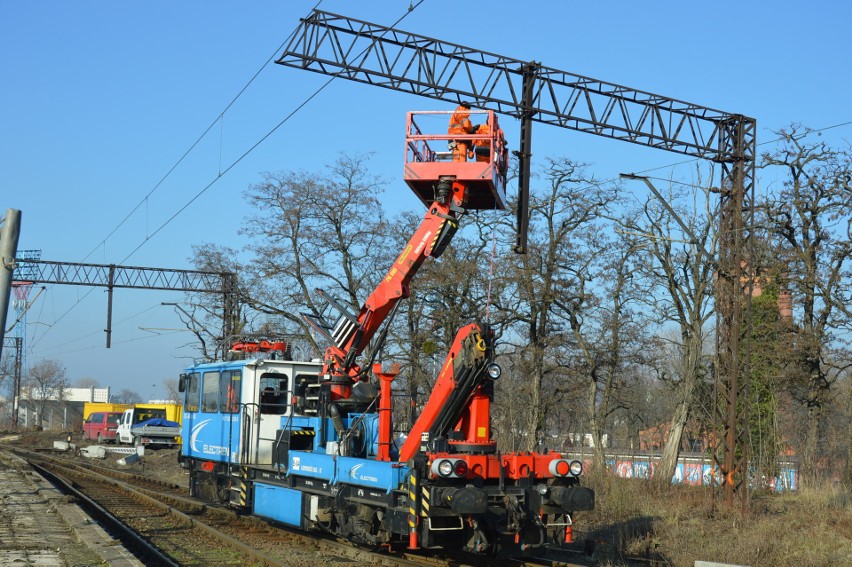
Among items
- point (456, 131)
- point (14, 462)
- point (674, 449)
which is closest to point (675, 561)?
point (456, 131)

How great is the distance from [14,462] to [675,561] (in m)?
26.9

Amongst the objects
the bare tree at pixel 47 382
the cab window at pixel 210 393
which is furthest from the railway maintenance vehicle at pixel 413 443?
the bare tree at pixel 47 382

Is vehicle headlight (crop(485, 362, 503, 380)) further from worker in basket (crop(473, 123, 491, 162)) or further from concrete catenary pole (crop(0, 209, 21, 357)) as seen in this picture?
concrete catenary pole (crop(0, 209, 21, 357))

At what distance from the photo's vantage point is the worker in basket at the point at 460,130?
1189 centimetres

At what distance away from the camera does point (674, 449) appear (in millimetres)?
26625

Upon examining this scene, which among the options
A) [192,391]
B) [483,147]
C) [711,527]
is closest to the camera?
[483,147]

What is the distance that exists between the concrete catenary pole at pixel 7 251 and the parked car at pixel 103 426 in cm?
Answer: 3975

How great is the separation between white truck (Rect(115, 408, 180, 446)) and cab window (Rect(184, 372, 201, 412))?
20729 millimetres

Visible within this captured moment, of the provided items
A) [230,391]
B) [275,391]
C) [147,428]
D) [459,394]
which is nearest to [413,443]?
[459,394]

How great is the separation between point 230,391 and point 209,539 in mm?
2628

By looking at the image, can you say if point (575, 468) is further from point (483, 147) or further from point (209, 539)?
point (209, 539)

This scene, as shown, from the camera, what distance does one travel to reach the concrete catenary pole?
39.4 feet

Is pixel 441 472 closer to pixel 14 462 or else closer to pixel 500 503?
pixel 500 503

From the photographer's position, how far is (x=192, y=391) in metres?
18.2
